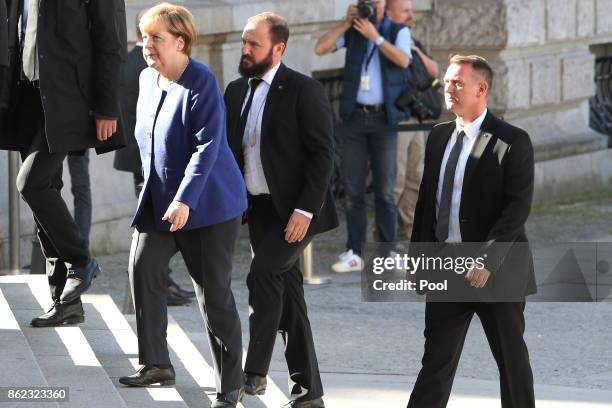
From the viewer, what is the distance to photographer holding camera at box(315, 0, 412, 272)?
11172 millimetres

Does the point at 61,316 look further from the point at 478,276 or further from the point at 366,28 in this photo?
the point at 366,28

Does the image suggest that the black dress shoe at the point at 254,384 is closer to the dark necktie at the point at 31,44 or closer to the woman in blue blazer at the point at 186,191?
the woman in blue blazer at the point at 186,191

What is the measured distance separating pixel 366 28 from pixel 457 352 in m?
5.47

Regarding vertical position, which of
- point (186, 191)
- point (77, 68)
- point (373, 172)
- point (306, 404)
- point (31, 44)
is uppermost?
point (31, 44)

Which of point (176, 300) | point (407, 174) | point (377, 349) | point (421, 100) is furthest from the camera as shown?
point (407, 174)

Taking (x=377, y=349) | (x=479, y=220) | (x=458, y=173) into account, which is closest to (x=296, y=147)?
(x=458, y=173)

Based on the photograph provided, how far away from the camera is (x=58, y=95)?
671cm

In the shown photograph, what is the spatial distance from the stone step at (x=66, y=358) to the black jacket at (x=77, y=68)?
85 cm

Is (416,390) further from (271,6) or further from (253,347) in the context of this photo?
(271,6)

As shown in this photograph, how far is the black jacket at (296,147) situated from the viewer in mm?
6434

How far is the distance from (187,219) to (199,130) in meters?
0.35

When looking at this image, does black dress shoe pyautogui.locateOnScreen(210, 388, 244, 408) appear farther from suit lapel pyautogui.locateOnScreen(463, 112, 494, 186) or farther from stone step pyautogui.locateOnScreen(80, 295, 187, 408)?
suit lapel pyautogui.locateOnScreen(463, 112, 494, 186)

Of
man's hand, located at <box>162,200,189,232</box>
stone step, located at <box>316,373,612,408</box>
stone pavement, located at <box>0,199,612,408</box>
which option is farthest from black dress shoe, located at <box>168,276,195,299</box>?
man's hand, located at <box>162,200,189,232</box>

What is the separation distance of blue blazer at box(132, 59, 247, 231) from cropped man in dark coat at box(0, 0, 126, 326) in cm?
71
